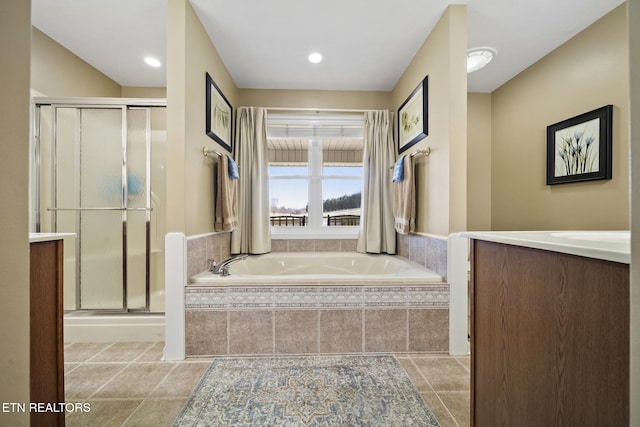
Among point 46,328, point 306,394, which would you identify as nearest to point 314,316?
point 306,394

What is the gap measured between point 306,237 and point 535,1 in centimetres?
259

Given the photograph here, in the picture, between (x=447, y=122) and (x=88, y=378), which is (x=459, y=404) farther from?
(x=88, y=378)

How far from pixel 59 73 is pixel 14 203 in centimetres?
253

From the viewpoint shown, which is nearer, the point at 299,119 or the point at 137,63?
the point at 137,63

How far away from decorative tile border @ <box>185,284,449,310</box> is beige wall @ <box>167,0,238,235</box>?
2.04 ft

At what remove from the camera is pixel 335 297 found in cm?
177

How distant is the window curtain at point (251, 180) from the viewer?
2.67 meters

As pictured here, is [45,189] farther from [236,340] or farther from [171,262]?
[236,340]

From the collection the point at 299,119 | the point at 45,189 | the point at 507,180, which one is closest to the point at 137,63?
the point at 45,189

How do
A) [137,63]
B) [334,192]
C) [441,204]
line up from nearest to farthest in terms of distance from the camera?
[441,204] < [137,63] < [334,192]

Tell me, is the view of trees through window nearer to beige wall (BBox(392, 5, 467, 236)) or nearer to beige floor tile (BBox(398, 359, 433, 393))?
beige wall (BBox(392, 5, 467, 236))

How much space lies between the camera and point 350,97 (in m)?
2.86

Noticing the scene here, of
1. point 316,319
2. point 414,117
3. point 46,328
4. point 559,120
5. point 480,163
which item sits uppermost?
point 414,117

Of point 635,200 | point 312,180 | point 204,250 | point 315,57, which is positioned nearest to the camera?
point 635,200
